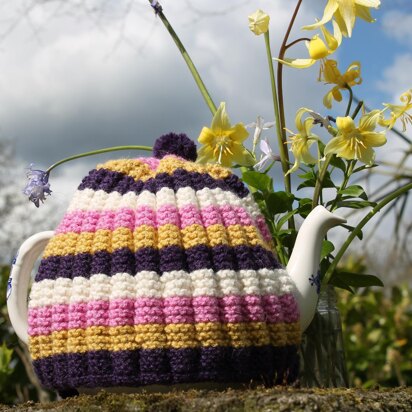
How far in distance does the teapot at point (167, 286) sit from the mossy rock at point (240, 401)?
7cm

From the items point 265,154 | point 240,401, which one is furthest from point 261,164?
point 240,401

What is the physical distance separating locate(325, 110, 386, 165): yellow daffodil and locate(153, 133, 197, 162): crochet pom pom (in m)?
0.29

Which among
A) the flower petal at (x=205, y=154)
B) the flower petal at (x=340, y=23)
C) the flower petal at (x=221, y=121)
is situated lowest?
the flower petal at (x=205, y=154)

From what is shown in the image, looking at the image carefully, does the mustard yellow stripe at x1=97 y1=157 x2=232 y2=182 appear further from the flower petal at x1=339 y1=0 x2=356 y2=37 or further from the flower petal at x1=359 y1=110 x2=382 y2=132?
the flower petal at x1=339 y1=0 x2=356 y2=37

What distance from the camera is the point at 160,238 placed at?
134cm

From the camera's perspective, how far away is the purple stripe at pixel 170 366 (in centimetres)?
127

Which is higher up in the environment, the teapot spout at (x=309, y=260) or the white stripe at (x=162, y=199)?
the white stripe at (x=162, y=199)

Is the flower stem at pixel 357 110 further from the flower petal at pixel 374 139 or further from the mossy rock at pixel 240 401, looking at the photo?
the mossy rock at pixel 240 401

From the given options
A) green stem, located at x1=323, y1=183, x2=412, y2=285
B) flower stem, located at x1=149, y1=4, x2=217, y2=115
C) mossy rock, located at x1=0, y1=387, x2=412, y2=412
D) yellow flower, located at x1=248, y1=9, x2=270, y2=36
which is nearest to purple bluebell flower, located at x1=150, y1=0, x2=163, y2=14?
flower stem, located at x1=149, y1=4, x2=217, y2=115

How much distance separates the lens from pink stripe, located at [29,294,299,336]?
128cm

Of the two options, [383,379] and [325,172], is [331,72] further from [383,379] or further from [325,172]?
[383,379]

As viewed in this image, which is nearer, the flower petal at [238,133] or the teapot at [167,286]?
the teapot at [167,286]

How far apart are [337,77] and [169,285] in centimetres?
61

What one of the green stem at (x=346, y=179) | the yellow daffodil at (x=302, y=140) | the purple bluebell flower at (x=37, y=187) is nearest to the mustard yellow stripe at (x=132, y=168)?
the purple bluebell flower at (x=37, y=187)
